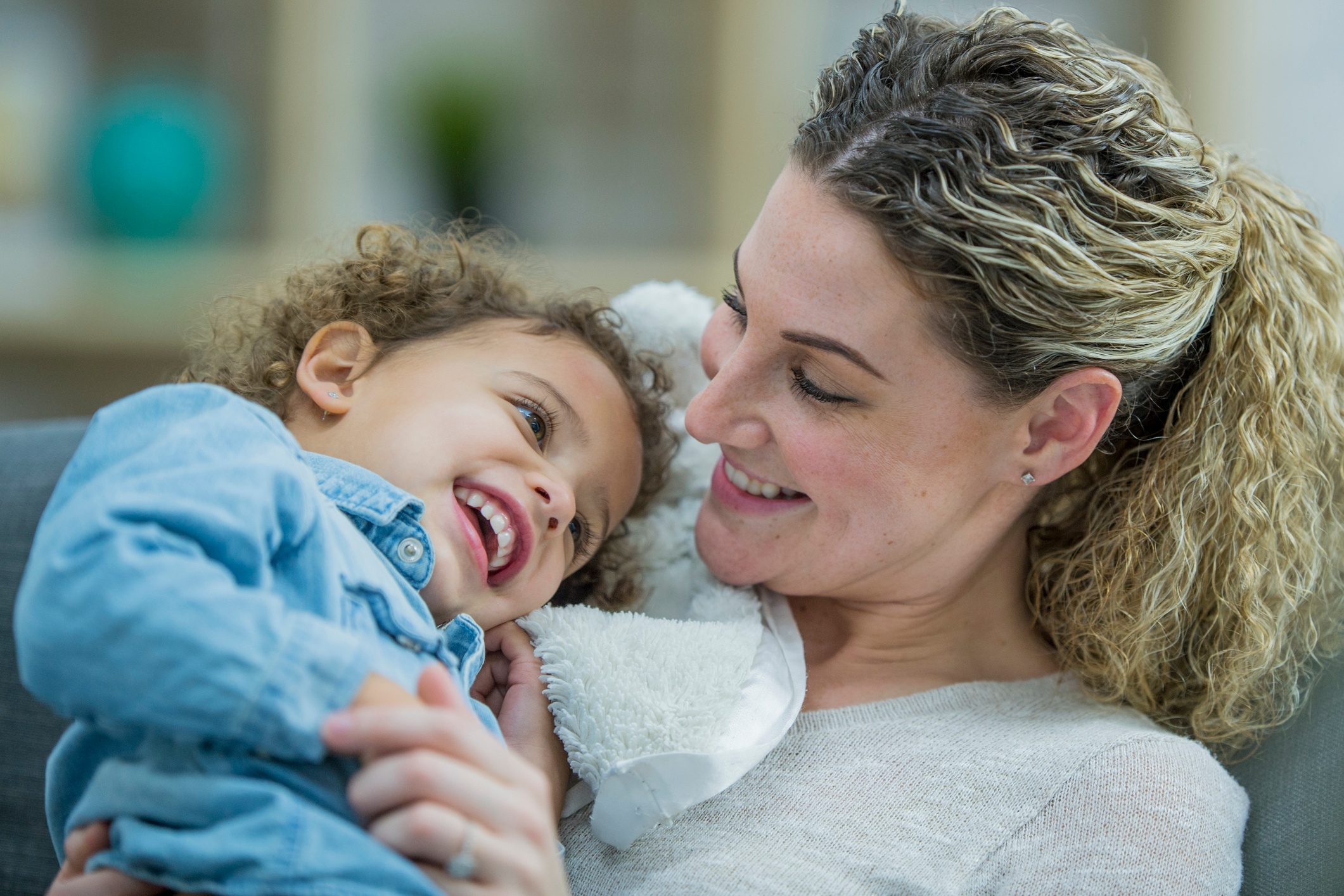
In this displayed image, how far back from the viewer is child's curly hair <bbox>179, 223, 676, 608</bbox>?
139 cm

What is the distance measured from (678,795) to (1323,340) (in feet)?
3.29

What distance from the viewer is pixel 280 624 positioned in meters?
0.77

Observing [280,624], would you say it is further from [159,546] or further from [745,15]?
[745,15]

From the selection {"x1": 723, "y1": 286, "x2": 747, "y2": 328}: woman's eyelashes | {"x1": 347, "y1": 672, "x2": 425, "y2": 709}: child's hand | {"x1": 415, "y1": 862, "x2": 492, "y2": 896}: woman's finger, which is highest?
{"x1": 723, "y1": 286, "x2": 747, "y2": 328}: woman's eyelashes

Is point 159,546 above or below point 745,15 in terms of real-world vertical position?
below

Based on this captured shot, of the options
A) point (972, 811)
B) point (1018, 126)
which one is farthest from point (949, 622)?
point (1018, 126)

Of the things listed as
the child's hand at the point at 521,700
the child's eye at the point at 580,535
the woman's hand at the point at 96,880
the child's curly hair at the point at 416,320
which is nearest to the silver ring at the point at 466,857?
the woman's hand at the point at 96,880

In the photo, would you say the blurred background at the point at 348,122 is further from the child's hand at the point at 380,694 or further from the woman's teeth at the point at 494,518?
the child's hand at the point at 380,694

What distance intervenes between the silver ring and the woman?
0.40m

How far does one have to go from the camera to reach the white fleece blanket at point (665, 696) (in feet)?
3.76

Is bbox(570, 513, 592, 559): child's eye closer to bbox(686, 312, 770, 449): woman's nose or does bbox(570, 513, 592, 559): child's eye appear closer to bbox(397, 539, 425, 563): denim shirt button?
bbox(686, 312, 770, 449): woman's nose

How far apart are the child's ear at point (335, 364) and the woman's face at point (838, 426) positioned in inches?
16.4

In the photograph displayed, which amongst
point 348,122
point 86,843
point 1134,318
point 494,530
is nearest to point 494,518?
point 494,530

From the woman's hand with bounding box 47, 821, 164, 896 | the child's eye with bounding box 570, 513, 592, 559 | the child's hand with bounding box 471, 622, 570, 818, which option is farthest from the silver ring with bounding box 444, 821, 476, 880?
the child's eye with bounding box 570, 513, 592, 559
